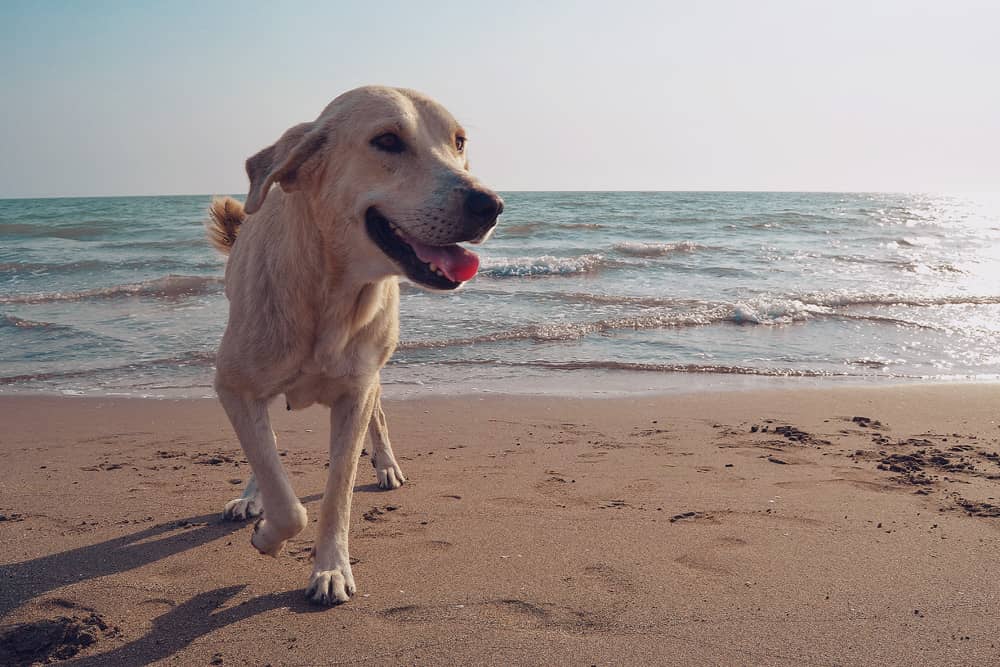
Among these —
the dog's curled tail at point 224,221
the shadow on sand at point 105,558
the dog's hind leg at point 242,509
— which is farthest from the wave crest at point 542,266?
the shadow on sand at point 105,558

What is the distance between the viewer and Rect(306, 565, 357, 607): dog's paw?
9.30 feet

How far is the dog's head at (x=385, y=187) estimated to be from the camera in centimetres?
283

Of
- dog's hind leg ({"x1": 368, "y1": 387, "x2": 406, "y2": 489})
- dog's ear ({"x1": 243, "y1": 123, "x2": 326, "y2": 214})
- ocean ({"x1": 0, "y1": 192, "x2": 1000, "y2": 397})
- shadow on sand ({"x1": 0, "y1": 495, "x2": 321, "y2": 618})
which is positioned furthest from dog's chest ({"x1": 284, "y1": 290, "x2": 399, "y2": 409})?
ocean ({"x1": 0, "y1": 192, "x2": 1000, "y2": 397})

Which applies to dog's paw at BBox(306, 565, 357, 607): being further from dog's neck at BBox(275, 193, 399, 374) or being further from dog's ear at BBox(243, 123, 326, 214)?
dog's ear at BBox(243, 123, 326, 214)

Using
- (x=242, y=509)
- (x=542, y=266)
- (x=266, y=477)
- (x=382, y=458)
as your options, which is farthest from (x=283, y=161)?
(x=542, y=266)

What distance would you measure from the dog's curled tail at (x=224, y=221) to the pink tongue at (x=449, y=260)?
214cm

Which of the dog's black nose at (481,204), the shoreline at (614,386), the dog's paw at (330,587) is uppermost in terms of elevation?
the dog's black nose at (481,204)

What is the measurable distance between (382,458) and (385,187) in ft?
6.17

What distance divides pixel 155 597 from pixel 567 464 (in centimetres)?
241

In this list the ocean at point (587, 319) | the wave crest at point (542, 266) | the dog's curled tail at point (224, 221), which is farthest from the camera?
the wave crest at point (542, 266)

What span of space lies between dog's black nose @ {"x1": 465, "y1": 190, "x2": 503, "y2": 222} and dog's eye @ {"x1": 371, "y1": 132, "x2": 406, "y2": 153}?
365mm

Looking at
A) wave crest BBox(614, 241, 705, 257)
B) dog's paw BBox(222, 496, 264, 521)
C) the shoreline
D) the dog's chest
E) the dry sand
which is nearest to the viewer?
the dry sand

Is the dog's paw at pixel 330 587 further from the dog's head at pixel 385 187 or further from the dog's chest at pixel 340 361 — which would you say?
the dog's head at pixel 385 187

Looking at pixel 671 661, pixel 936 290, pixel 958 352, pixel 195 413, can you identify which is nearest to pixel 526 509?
pixel 671 661
